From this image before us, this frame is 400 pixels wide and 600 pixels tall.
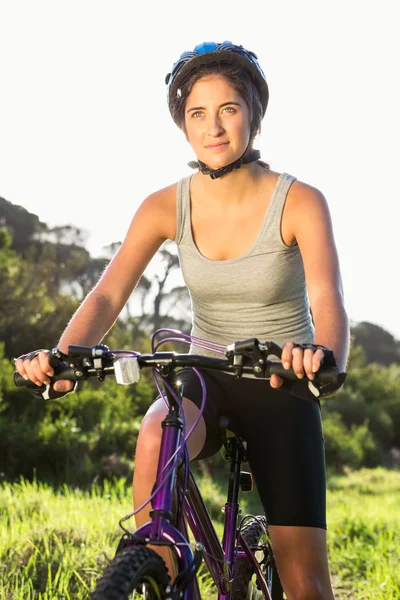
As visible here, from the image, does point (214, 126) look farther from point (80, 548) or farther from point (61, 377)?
point (80, 548)

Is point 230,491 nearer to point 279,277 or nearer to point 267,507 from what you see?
point 267,507

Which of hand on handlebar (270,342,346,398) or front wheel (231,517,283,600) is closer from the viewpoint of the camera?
hand on handlebar (270,342,346,398)

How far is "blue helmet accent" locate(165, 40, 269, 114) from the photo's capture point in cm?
288

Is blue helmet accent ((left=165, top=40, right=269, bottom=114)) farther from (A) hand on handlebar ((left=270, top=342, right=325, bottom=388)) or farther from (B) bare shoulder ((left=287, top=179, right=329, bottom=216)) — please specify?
(A) hand on handlebar ((left=270, top=342, right=325, bottom=388))

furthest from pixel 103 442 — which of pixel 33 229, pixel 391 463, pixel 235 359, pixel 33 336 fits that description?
pixel 391 463

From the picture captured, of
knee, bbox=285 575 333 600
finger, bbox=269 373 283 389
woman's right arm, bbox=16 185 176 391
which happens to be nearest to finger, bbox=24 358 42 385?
woman's right arm, bbox=16 185 176 391

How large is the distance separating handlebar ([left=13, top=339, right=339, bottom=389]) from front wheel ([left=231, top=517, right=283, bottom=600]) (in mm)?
1221

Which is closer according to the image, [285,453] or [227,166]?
[285,453]

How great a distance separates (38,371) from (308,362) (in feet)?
2.49

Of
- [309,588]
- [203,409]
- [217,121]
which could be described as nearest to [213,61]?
[217,121]

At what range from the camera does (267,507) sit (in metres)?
→ 2.79

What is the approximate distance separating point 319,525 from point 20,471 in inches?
271

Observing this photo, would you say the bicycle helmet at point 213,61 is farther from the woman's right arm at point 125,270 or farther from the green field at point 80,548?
the green field at point 80,548

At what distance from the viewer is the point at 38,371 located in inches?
89.4
